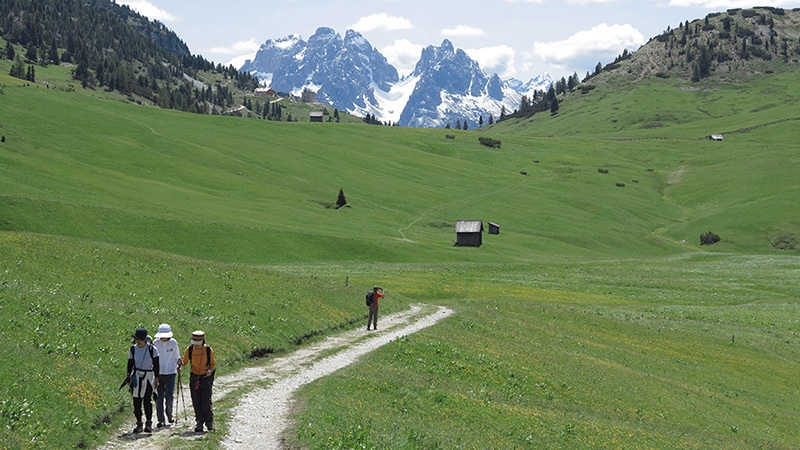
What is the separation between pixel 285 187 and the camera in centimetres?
13962

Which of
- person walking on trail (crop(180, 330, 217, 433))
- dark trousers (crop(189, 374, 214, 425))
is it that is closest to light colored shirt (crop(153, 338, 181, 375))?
person walking on trail (crop(180, 330, 217, 433))

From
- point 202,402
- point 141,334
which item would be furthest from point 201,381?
point 141,334

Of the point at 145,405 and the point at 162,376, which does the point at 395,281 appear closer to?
the point at 162,376

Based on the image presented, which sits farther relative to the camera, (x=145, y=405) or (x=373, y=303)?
(x=373, y=303)

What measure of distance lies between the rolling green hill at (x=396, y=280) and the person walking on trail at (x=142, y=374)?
1218 millimetres

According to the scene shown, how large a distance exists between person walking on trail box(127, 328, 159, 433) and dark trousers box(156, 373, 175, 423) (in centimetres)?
46

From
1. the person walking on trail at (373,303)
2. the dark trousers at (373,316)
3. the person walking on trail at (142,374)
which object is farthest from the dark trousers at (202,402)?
the dark trousers at (373,316)

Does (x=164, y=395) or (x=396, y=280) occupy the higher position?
(x=164, y=395)

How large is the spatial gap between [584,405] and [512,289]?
141 feet

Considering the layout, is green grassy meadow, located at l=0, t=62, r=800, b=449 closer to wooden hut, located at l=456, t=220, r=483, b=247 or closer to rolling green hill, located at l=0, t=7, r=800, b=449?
rolling green hill, located at l=0, t=7, r=800, b=449

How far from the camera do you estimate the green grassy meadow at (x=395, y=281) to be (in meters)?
26.6

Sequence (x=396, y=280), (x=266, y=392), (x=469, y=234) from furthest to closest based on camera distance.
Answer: (x=469, y=234)
(x=396, y=280)
(x=266, y=392)

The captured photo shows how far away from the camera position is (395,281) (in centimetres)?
7544

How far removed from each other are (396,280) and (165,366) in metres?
54.8
